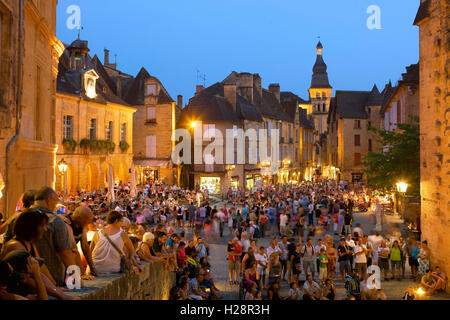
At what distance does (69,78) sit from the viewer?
2925cm

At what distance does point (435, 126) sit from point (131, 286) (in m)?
10.1

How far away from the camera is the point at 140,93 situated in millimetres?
39906

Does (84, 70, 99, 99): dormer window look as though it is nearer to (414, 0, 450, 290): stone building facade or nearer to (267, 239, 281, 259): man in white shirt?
(267, 239, 281, 259): man in white shirt

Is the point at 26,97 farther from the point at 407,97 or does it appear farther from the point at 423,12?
the point at 407,97

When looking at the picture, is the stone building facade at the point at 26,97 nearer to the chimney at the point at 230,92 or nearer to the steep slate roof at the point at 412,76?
the steep slate roof at the point at 412,76

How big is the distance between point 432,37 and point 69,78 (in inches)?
924

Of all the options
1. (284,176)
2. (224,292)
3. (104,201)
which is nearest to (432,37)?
(224,292)

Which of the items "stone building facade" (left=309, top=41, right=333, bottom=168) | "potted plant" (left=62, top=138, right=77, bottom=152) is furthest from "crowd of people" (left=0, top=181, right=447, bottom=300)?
"stone building facade" (left=309, top=41, right=333, bottom=168)

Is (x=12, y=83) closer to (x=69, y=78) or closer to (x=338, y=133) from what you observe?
(x=69, y=78)

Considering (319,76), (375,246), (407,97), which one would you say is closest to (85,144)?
(407,97)

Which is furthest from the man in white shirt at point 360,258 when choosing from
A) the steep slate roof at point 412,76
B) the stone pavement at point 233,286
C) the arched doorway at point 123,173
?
the arched doorway at point 123,173

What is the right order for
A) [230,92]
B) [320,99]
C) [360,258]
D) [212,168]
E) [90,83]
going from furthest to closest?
[320,99], [230,92], [212,168], [90,83], [360,258]

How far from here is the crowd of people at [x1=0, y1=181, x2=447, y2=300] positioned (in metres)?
3.75

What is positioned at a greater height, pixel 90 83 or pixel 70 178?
pixel 90 83
